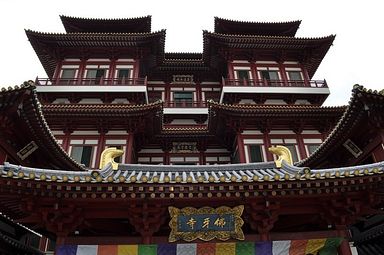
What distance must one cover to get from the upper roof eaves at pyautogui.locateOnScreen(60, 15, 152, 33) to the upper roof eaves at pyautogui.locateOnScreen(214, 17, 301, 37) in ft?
21.3

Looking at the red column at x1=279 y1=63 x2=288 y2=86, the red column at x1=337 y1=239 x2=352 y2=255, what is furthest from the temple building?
the red column at x1=279 y1=63 x2=288 y2=86

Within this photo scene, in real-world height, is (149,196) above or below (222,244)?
above

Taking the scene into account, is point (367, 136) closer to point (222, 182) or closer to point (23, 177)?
point (222, 182)

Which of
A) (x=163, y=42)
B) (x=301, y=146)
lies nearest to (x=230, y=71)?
(x=163, y=42)

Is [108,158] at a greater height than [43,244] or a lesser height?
greater

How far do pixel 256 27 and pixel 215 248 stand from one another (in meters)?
23.4

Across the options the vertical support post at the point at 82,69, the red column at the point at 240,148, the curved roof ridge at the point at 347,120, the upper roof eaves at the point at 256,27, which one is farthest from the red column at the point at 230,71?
the vertical support post at the point at 82,69

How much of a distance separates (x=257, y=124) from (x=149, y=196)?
14.5m

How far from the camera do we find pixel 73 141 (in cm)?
2067

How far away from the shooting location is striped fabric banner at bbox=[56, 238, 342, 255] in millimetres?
8336

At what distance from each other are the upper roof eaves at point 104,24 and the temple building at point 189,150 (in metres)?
0.10

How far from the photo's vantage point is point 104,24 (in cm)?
2723

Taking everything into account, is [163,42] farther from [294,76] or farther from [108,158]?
[108,158]

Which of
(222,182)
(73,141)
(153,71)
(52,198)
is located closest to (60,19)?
(153,71)
